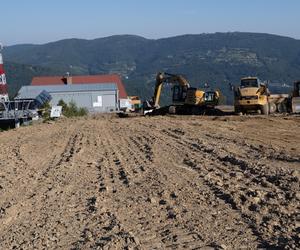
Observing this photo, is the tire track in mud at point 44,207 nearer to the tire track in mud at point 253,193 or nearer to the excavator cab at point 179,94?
the tire track in mud at point 253,193

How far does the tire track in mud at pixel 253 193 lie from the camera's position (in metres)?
7.84

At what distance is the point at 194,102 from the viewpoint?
40.7 m

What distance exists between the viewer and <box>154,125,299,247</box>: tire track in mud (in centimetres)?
784

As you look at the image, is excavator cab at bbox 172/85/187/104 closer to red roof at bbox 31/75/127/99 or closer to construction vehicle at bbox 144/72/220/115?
construction vehicle at bbox 144/72/220/115

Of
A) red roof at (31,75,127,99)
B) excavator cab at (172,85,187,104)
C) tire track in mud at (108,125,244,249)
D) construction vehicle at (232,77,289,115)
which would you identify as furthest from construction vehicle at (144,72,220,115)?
red roof at (31,75,127,99)

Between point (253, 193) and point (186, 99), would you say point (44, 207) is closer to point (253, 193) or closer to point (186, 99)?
point (253, 193)

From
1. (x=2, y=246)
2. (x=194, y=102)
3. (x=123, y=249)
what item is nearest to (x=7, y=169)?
(x=2, y=246)

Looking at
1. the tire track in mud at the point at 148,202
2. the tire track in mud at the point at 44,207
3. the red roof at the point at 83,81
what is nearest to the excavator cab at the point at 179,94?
the tire track in mud at the point at 148,202

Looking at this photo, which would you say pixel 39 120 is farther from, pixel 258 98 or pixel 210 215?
pixel 210 215

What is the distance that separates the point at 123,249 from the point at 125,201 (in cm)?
290

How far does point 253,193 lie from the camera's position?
10.1 metres

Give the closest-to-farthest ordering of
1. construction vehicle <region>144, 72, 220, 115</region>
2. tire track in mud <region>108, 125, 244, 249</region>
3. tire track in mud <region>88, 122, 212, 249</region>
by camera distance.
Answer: tire track in mud <region>108, 125, 244, 249</region> < tire track in mud <region>88, 122, 212, 249</region> < construction vehicle <region>144, 72, 220, 115</region>

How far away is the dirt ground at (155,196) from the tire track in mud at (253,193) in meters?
0.01

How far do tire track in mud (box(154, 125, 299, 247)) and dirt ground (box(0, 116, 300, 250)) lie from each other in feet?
0.04
